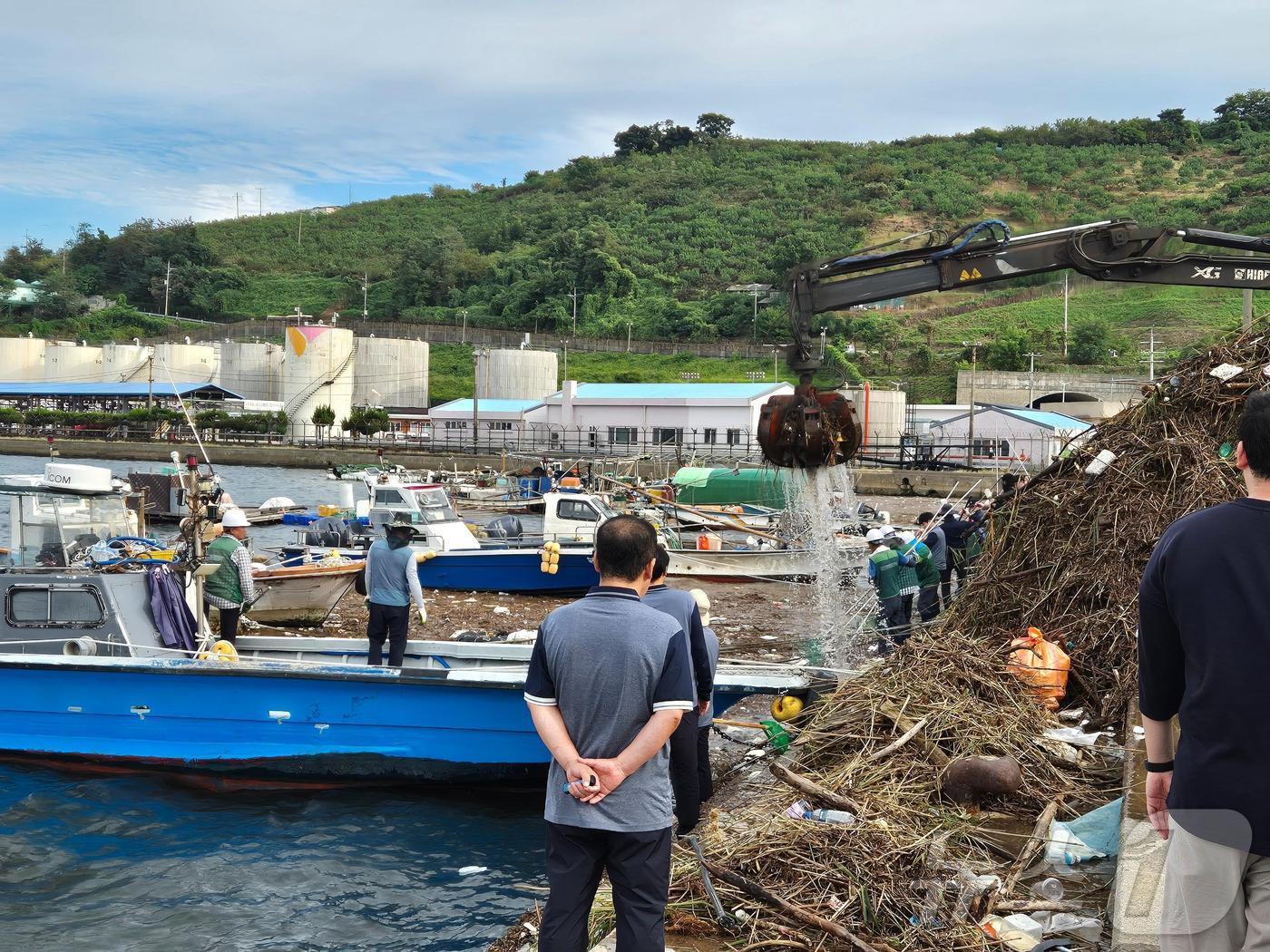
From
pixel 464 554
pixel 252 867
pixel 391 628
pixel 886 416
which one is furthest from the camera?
pixel 886 416

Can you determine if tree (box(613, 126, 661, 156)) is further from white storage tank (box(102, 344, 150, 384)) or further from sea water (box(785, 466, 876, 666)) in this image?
sea water (box(785, 466, 876, 666))

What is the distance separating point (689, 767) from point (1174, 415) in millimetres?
6073

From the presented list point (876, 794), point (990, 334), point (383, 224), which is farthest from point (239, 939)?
point (383, 224)

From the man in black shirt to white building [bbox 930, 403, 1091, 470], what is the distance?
157 feet

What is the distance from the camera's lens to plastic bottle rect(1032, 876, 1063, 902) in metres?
5.64

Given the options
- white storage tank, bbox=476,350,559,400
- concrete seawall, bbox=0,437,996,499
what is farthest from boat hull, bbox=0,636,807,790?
white storage tank, bbox=476,350,559,400

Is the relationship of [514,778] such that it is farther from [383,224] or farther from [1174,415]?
[383,224]

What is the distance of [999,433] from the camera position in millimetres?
53125

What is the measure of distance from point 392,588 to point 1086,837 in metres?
6.72

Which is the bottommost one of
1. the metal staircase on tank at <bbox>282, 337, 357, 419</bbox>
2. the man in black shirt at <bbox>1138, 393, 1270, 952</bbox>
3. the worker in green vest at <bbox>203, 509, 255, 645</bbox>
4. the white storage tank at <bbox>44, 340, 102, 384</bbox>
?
the worker in green vest at <bbox>203, 509, 255, 645</bbox>

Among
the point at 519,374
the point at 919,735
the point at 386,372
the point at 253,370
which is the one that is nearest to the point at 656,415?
the point at 519,374

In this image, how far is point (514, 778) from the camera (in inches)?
404

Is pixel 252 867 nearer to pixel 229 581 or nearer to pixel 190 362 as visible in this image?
pixel 229 581

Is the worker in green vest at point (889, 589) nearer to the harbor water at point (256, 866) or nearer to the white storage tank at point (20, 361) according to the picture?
the harbor water at point (256, 866)
